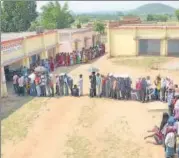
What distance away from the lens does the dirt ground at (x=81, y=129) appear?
10875 millimetres

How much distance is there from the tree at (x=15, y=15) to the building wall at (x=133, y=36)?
55.8ft

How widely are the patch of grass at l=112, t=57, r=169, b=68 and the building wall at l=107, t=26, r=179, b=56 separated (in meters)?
0.97

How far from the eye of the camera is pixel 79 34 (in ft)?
100

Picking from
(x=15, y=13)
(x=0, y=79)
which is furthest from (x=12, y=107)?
(x=15, y=13)

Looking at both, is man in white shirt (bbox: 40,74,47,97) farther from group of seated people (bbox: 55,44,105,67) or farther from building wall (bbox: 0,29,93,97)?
group of seated people (bbox: 55,44,105,67)

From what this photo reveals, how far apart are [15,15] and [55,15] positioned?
7770 millimetres

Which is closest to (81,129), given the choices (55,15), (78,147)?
(78,147)

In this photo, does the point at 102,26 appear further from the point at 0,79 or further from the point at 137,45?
the point at 0,79

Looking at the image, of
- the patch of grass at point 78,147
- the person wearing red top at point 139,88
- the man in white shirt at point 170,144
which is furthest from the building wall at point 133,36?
the man in white shirt at point 170,144

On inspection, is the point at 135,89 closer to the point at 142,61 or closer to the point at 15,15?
the point at 142,61

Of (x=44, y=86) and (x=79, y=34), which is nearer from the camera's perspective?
(x=44, y=86)

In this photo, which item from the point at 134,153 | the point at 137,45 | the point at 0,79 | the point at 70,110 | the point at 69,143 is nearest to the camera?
the point at 134,153

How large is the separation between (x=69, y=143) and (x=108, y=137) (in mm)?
1403

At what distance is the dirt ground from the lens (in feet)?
35.7
